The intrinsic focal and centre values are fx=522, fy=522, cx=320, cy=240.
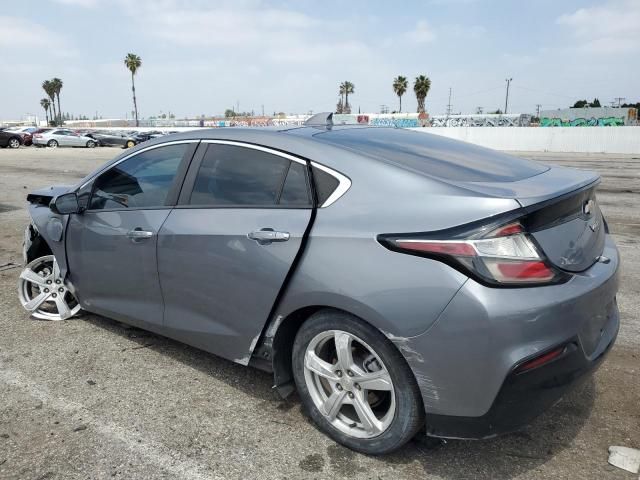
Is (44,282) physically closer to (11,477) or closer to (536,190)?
(11,477)

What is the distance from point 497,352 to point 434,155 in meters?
1.22

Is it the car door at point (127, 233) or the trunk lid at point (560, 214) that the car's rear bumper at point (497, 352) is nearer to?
the trunk lid at point (560, 214)

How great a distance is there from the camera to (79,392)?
318 cm

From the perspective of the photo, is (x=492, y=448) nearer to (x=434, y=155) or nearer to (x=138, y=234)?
(x=434, y=155)

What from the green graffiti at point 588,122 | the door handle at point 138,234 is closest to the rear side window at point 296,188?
the door handle at point 138,234

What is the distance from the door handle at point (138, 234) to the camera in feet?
10.7

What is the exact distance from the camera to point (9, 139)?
34.9m

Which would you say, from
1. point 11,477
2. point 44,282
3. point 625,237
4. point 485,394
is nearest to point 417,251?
point 485,394

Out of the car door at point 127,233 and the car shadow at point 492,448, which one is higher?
the car door at point 127,233

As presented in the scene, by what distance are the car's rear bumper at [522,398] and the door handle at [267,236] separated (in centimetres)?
107

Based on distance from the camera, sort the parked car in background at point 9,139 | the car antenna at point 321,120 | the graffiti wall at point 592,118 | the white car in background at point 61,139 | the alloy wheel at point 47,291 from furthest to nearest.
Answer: the graffiti wall at point 592,118 → the white car in background at point 61,139 → the parked car in background at point 9,139 → the alloy wheel at point 47,291 → the car antenna at point 321,120

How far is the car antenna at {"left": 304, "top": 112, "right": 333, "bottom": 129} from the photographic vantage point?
3.48 m

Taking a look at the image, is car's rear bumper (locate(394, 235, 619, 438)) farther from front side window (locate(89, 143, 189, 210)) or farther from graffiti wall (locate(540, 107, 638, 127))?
graffiti wall (locate(540, 107, 638, 127))

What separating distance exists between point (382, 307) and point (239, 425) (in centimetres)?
117
